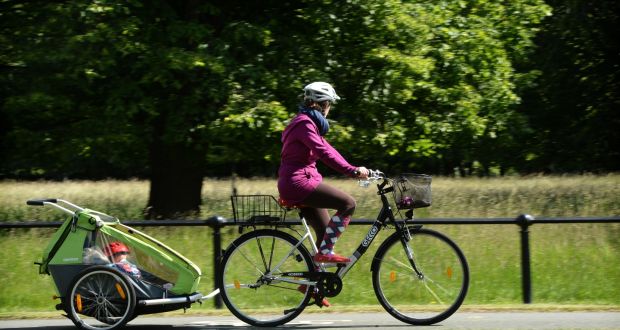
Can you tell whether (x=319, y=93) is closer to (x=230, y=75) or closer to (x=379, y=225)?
(x=379, y=225)

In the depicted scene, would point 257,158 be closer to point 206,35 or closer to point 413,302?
point 206,35

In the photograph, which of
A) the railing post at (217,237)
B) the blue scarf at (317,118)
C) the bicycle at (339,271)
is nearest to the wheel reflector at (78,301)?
the bicycle at (339,271)

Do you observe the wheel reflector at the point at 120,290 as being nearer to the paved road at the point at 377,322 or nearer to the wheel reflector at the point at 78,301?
the wheel reflector at the point at 78,301

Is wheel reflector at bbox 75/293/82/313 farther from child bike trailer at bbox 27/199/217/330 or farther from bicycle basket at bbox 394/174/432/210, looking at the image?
bicycle basket at bbox 394/174/432/210

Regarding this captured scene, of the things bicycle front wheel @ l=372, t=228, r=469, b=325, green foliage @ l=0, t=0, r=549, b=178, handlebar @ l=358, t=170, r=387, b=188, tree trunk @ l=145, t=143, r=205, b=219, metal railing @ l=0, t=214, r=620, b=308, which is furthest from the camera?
tree trunk @ l=145, t=143, r=205, b=219

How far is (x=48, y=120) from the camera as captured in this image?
1565 cm

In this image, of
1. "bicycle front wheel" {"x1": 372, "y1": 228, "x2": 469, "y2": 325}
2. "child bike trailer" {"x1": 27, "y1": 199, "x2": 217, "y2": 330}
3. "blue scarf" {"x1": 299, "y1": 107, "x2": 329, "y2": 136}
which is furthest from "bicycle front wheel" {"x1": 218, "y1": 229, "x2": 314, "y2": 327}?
"blue scarf" {"x1": 299, "y1": 107, "x2": 329, "y2": 136}

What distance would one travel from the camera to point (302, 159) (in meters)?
7.50

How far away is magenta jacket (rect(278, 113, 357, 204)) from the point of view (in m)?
7.39

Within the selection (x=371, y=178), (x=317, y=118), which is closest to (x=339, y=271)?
(x=371, y=178)

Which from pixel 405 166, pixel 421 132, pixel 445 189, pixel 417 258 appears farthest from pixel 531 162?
pixel 417 258

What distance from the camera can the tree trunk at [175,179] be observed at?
1564cm

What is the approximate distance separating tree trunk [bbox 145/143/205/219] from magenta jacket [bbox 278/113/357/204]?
8198 mm

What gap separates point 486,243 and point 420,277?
4.13 meters
